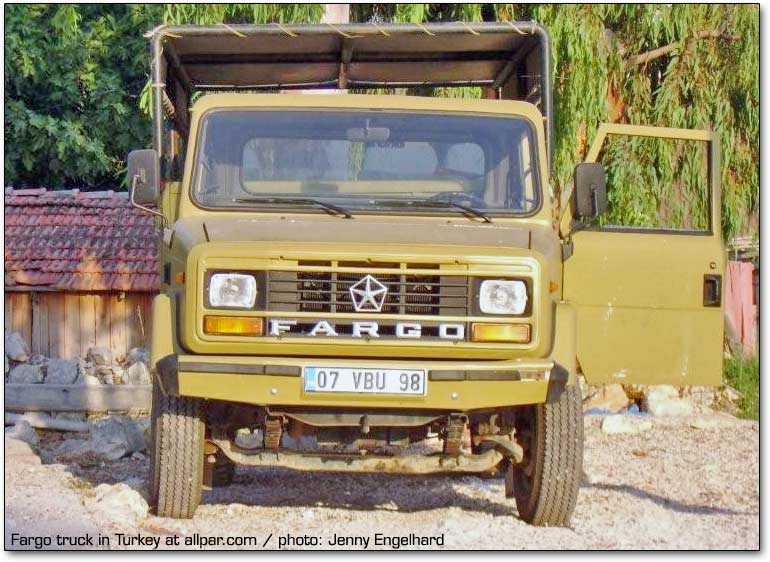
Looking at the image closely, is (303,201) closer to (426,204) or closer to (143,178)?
(426,204)

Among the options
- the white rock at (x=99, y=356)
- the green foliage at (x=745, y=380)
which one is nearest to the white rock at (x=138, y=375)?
the white rock at (x=99, y=356)

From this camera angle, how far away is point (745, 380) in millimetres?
13305

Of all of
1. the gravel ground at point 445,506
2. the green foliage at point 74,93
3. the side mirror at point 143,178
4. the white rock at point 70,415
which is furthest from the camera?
the green foliage at point 74,93

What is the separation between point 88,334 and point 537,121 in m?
9.11

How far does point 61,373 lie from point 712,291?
7.56 m

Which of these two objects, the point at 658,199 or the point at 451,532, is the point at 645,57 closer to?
the point at 658,199

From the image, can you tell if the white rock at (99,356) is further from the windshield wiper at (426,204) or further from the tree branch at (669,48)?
the windshield wiper at (426,204)

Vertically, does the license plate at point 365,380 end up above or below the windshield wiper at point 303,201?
below

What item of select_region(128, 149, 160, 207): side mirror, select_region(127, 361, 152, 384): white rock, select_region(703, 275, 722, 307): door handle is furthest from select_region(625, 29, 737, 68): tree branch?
select_region(128, 149, 160, 207): side mirror

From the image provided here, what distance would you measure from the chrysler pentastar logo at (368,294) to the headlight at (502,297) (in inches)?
18.3

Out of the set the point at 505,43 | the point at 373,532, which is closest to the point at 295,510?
the point at 373,532

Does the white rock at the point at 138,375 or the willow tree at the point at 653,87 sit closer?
the willow tree at the point at 653,87

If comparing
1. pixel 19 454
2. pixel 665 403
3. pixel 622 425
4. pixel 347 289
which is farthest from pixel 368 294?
pixel 665 403

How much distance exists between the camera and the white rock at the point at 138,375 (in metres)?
13.0
